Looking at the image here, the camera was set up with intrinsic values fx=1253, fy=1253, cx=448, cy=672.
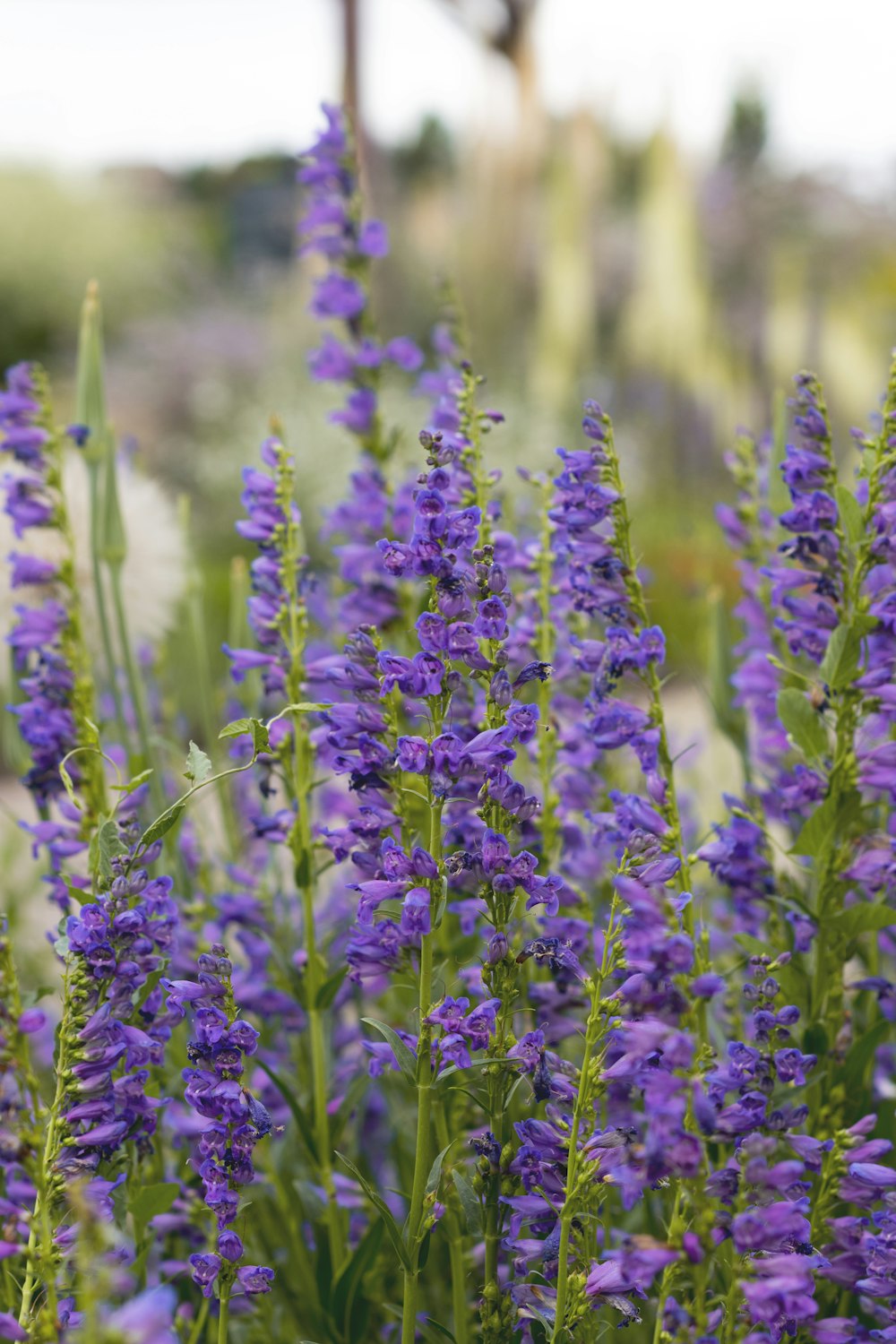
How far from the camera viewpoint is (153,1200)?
1309 millimetres

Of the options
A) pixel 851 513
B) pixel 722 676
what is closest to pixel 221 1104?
pixel 851 513

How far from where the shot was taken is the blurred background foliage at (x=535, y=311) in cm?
1380

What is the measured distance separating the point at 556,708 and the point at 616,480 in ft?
2.28

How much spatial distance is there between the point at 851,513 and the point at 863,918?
0.48m

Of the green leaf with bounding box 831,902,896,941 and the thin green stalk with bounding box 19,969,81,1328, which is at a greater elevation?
the green leaf with bounding box 831,902,896,941

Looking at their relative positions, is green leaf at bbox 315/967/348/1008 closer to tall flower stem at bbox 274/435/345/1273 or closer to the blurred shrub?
tall flower stem at bbox 274/435/345/1273

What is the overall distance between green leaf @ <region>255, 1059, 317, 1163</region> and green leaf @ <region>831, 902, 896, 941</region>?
2.30 feet

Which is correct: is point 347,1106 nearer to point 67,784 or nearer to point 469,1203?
point 469,1203

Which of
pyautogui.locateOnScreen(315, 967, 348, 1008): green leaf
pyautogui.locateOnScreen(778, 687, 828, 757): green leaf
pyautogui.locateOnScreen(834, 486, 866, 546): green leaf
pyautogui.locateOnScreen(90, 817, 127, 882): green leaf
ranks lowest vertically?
pyautogui.locateOnScreen(315, 967, 348, 1008): green leaf

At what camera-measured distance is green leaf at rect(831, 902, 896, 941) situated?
1449 mm

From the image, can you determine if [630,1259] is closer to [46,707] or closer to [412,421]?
[46,707]

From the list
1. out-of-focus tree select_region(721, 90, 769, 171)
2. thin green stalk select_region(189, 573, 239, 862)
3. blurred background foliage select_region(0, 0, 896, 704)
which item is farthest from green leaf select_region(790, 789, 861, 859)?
out-of-focus tree select_region(721, 90, 769, 171)

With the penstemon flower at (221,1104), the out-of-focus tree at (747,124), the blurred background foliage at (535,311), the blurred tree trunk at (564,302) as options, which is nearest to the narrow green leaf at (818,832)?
the penstemon flower at (221,1104)

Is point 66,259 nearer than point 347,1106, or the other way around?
point 347,1106
